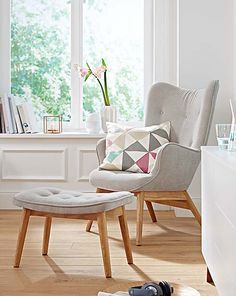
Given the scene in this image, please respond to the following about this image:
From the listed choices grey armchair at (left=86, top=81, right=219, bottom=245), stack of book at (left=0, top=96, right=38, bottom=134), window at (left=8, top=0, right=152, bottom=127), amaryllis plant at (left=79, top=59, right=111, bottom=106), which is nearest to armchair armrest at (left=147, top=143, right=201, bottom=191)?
grey armchair at (left=86, top=81, right=219, bottom=245)

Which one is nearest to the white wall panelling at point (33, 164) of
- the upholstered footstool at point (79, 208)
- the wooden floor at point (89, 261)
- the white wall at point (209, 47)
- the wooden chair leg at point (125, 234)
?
the wooden floor at point (89, 261)

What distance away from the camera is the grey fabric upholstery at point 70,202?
2.31 m

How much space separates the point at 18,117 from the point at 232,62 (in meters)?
1.84

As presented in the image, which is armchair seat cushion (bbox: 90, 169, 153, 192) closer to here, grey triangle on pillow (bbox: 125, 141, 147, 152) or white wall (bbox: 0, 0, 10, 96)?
grey triangle on pillow (bbox: 125, 141, 147, 152)

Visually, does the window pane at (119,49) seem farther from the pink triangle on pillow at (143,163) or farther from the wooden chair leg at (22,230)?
the wooden chair leg at (22,230)

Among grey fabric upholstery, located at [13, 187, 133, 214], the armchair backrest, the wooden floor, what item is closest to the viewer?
the wooden floor

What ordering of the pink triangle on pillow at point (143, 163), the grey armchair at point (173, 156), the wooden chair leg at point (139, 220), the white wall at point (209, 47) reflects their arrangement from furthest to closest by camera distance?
1. the white wall at point (209, 47)
2. the pink triangle on pillow at point (143, 163)
3. the grey armchair at point (173, 156)
4. the wooden chair leg at point (139, 220)

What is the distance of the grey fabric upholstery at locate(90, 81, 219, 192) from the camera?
308cm

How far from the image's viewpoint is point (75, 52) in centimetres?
449

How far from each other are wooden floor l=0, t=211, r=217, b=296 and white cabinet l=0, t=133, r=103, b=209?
693 millimetres

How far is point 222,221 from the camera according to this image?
1655mm

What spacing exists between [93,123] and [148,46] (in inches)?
34.4

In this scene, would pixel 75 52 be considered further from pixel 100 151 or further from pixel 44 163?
pixel 100 151

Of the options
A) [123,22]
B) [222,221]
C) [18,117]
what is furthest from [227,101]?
[222,221]
